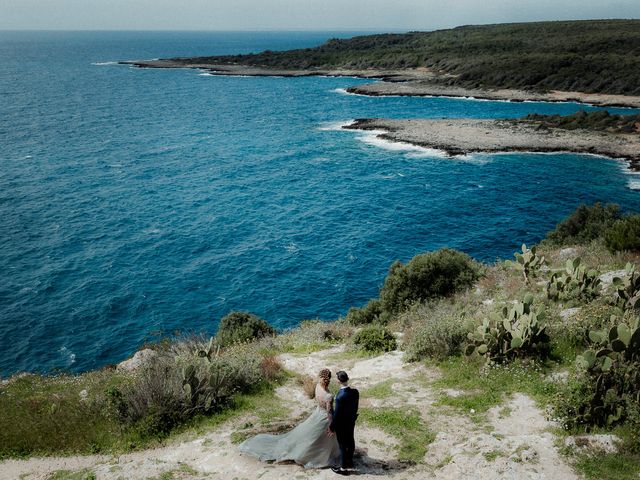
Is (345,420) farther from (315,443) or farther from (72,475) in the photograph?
(72,475)

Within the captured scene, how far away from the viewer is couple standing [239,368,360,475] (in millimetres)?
10008

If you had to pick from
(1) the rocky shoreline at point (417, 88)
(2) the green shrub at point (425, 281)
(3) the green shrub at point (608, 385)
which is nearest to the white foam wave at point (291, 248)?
(2) the green shrub at point (425, 281)

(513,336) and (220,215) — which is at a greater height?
(513,336)

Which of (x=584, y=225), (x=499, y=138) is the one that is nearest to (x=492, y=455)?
(x=584, y=225)

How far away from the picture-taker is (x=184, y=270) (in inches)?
1543

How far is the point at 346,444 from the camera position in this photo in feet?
33.3

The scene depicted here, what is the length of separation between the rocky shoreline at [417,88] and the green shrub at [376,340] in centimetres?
9385

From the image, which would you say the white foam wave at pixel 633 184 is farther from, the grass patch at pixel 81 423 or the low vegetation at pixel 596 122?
the grass patch at pixel 81 423

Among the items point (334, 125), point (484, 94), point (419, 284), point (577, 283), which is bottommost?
point (419, 284)

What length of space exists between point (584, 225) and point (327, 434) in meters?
31.5

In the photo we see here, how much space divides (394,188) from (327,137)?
25.2 metres

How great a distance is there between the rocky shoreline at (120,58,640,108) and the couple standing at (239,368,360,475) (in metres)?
102

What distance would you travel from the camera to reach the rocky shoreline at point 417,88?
9885 centimetres

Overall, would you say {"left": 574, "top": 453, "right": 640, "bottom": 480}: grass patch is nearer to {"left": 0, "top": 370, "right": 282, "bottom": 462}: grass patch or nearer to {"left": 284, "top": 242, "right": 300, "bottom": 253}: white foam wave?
{"left": 0, "top": 370, "right": 282, "bottom": 462}: grass patch
